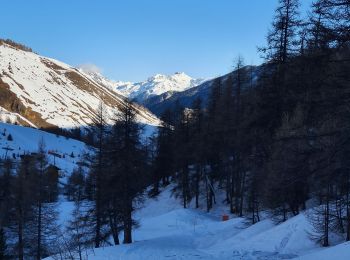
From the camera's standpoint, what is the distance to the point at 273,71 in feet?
103

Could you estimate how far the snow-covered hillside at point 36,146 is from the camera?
137 meters

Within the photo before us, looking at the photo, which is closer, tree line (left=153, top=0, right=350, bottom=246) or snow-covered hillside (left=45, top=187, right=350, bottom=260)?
tree line (left=153, top=0, right=350, bottom=246)

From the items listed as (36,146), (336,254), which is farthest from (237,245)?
(36,146)

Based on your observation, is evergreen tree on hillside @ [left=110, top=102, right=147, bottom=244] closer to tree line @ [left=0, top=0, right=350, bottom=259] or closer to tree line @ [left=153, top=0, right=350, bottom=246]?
tree line @ [left=0, top=0, right=350, bottom=259]

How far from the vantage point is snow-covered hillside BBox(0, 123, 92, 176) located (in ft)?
449

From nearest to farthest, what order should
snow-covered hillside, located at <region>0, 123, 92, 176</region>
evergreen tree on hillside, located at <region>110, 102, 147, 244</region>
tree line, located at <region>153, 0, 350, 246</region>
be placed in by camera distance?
tree line, located at <region>153, 0, 350, 246</region> < evergreen tree on hillside, located at <region>110, 102, 147, 244</region> < snow-covered hillside, located at <region>0, 123, 92, 176</region>

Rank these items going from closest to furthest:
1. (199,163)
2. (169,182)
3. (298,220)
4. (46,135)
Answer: (298,220) → (199,163) → (169,182) → (46,135)

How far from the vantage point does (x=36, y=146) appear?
505 feet

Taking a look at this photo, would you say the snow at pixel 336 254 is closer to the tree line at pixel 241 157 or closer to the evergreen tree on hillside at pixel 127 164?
the tree line at pixel 241 157

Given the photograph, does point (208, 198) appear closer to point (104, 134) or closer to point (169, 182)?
point (169, 182)

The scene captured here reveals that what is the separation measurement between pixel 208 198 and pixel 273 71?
20.5 m

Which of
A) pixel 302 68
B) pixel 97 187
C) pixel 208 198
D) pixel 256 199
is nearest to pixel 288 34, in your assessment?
pixel 256 199

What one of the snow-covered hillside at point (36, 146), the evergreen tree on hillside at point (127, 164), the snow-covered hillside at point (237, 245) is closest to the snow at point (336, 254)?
the snow-covered hillside at point (237, 245)

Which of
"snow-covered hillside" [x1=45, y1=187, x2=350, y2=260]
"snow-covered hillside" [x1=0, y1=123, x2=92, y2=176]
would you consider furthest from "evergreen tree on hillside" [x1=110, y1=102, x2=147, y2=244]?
"snow-covered hillside" [x1=0, y1=123, x2=92, y2=176]
